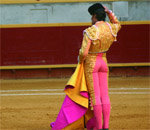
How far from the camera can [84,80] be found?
4.13 m

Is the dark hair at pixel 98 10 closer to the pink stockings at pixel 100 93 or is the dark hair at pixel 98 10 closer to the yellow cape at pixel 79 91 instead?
the pink stockings at pixel 100 93

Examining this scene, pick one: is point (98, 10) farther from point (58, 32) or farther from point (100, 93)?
point (58, 32)

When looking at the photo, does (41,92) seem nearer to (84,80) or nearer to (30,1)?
(30,1)

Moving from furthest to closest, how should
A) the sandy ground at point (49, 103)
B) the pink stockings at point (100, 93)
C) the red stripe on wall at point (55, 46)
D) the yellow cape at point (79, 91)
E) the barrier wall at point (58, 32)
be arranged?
the red stripe on wall at point (55, 46) → the barrier wall at point (58, 32) → the sandy ground at point (49, 103) → the yellow cape at point (79, 91) → the pink stockings at point (100, 93)

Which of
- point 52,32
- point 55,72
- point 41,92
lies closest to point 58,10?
point 52,32

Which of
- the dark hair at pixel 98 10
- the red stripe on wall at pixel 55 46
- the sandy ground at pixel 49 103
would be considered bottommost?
the sandy ground at pixel 49 103

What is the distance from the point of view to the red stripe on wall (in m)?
10.7

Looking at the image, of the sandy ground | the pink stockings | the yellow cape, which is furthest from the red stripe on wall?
the pink stockings

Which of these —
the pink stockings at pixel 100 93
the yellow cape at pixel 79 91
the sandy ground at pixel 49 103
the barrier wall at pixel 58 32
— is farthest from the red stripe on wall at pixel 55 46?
the pink stockings at pixel 100 93

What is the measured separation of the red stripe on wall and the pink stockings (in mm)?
6539

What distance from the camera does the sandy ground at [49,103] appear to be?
5.02 meters

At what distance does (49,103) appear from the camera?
21.6ft

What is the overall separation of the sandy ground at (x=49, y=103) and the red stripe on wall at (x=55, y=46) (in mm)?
764

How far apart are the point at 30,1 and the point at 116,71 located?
2.54m
